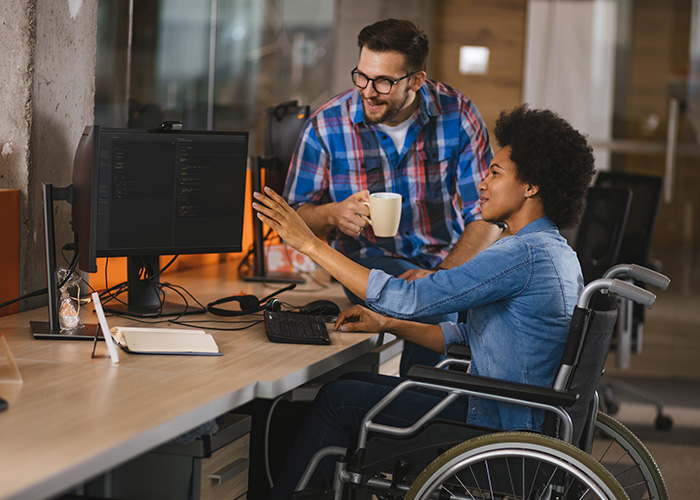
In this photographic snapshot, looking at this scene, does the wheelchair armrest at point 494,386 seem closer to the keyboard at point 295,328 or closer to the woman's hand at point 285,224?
the keyboard at point 295,328

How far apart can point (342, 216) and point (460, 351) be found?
54 centimetres

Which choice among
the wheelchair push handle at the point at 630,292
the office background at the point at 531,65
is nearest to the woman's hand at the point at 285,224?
the wheelchair push handle at the point at 630,292

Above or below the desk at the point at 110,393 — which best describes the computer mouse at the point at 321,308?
above

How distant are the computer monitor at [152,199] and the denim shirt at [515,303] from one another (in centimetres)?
75

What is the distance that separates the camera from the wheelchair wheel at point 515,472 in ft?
5.72

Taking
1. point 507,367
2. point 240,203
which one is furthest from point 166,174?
point 507,367

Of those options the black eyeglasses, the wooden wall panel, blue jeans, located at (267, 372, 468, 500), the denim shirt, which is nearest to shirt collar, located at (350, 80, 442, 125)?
the black eyeglasses

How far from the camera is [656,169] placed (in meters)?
5.87

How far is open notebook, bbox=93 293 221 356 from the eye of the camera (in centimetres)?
202

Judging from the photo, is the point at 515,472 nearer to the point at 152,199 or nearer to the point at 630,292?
the point at 630,292

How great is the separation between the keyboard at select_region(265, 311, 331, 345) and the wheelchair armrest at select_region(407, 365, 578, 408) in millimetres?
416

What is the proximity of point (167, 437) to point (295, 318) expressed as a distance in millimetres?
939

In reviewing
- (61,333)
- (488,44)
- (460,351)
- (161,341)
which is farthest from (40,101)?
(488,44)

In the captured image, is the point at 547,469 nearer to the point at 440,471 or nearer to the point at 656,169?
the point at 440,471
